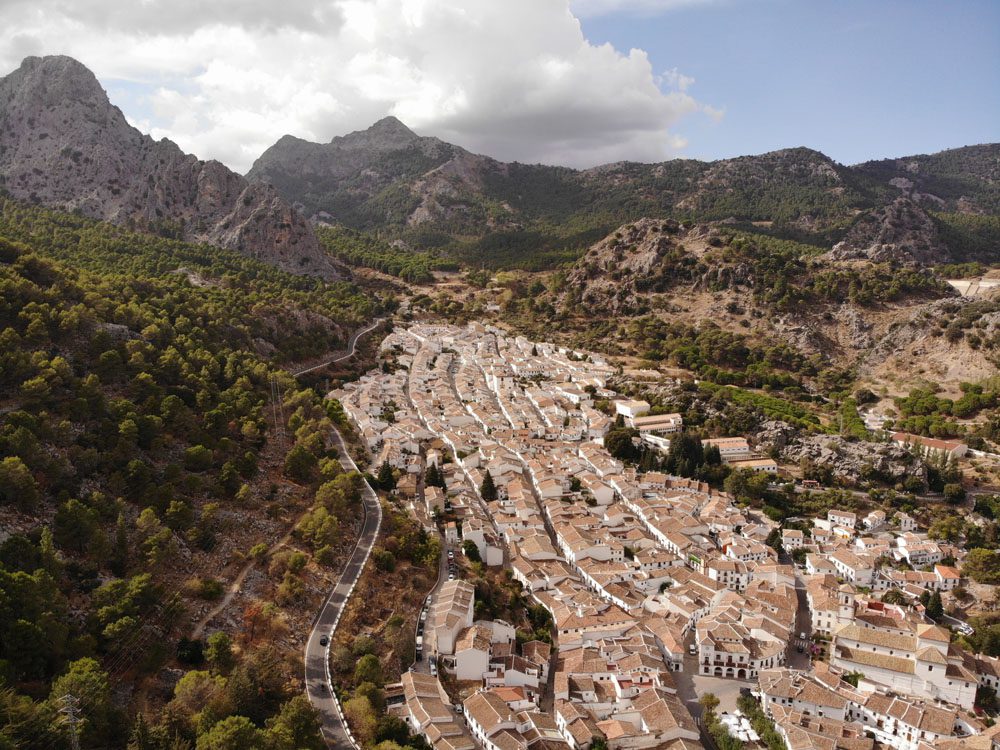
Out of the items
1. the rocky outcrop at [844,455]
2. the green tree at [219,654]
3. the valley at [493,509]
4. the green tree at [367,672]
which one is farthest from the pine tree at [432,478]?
the rocky outcrop at [844,455]

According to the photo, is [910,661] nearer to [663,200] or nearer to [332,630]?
[332,630]

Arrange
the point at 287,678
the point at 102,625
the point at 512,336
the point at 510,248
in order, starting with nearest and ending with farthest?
the point at 102,625
the point at 287,678
the point at 512,336
the point at 510,248

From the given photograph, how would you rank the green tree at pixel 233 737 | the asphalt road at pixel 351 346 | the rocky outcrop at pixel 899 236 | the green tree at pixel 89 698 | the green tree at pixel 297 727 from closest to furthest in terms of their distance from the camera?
the green tree at pixel 89 698, the green tree at pixel 233 737, the green tree at pixel 297 727, the asphalt road at pixel 351 346, the rocky outcrop at pixel 899 236

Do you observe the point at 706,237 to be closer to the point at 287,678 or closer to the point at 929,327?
the point at 929,327

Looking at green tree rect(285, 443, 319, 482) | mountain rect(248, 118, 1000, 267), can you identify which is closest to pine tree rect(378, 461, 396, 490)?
green tree rect(285, 443, 319, 482)

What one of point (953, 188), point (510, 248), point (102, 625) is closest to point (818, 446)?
point (102, 625)

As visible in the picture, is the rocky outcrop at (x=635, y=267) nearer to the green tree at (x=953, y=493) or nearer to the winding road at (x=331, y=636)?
the green tree at (x=953, y=493)

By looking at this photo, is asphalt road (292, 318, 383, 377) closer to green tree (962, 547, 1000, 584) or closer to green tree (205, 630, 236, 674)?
green tree (205, 630, 236, 674)
